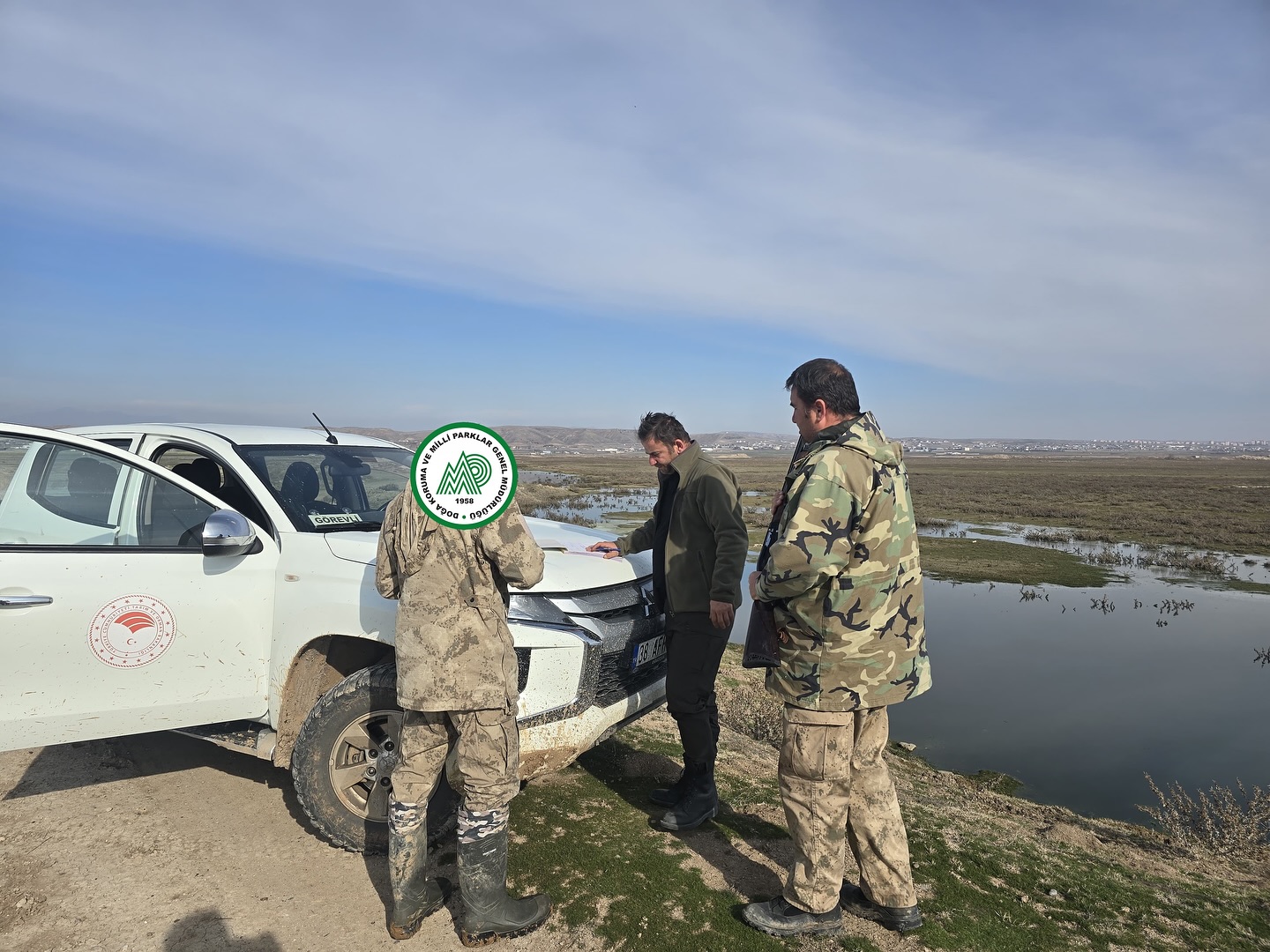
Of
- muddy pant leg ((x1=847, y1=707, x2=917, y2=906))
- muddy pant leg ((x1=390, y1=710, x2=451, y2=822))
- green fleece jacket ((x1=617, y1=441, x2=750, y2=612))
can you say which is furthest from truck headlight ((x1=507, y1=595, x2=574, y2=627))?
muddy pant leg ((x1=847, y1=707, x2=917, y2=906))

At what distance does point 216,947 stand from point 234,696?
1.09m

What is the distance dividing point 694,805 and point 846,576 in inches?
72.3

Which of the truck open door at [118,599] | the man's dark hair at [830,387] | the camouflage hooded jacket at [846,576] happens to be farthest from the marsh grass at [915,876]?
the man's dark hair at [830,387]

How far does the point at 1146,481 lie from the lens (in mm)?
52594

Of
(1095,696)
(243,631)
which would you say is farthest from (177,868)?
(1095,696)

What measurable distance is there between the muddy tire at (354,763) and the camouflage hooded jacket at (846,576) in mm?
1842

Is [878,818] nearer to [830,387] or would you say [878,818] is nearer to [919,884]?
[919,884]

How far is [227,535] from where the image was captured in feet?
11.3

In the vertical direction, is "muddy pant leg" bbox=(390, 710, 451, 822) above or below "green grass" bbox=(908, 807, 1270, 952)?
above

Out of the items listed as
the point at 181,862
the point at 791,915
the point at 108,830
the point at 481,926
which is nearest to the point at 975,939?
the point at 791,915

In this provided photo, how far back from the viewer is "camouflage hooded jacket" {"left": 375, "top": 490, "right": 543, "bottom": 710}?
9.47ft

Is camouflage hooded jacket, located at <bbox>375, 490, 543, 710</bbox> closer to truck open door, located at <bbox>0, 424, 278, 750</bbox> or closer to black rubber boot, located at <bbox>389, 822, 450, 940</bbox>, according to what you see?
black rubber boot, located at <bbox>389, 822, 450, 940</bbox>

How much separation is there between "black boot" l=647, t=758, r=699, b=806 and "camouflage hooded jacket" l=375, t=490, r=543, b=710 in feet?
5.22

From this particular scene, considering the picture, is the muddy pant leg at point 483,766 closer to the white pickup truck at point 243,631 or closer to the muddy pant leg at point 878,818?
the white pickup truck at point 243,631
